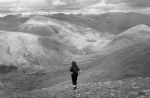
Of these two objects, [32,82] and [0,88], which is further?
[32,82]

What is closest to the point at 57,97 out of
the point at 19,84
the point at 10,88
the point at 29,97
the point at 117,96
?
the point at 29,97

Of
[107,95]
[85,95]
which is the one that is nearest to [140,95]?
[107,95]

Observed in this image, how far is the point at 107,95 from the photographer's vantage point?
2519 centimetres

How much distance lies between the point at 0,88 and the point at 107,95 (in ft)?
545

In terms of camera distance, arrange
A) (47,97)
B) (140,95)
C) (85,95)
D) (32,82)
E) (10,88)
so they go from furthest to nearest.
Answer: (32,82) < (10,88) < (47,97) < (85,95) < (140,95)

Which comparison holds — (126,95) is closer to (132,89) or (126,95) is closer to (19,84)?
(132,89)

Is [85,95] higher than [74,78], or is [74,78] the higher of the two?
[74,78]

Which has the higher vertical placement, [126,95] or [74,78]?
[74,78]

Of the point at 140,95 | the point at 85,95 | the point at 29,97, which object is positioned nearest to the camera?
the point at 140,95

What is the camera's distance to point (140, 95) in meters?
23.7

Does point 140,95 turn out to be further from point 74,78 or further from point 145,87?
point 74,78

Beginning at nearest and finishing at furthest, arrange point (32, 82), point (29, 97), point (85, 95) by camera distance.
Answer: point (85, 95) < point (29, 97) < point (32, 82)

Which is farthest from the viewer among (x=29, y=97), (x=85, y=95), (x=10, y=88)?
(x=10, y=88)

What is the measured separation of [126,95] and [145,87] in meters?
3.54
